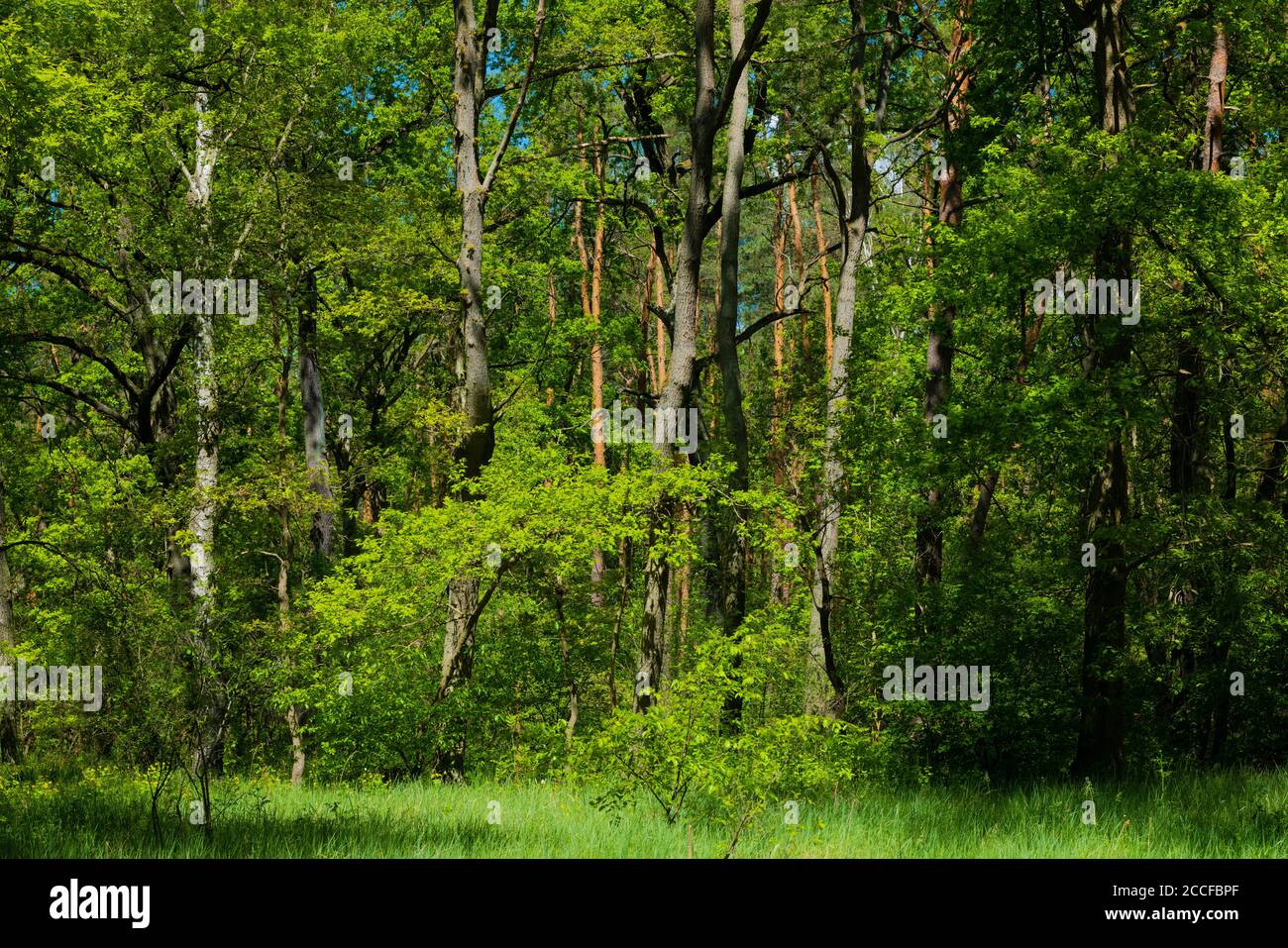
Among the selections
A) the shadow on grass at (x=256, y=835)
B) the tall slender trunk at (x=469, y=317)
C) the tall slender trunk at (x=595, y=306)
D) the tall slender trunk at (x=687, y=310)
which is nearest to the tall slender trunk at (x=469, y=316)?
the tall slender trunk at (x=469, y=317)

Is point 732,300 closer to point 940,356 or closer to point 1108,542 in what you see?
point 940,356

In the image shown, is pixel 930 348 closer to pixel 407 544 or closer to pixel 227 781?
pixel 407 544

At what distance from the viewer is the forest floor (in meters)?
7.54

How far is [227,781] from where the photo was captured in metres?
11.3

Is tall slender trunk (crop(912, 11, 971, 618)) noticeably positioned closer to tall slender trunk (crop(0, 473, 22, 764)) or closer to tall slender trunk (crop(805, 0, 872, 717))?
tall slender trunk (crop(805, 0, 872, 717))

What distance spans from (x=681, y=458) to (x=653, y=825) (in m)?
7.25

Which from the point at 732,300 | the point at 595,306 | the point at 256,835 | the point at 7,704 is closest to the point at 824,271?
the point at 595,306

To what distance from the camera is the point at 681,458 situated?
15.0 meters

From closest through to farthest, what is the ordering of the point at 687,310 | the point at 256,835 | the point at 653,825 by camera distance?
the point at 256,835
the point at 653,825
the point at 687,310

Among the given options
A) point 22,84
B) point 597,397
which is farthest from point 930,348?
point 597,397

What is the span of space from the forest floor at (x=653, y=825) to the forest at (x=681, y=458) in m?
0.08

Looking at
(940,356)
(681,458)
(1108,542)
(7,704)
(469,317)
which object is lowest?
(7,704)

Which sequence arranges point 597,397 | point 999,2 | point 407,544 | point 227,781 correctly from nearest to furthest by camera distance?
point 227,781 < point 999,2 < point 407,544 < point 597,397

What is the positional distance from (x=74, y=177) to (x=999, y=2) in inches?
529
